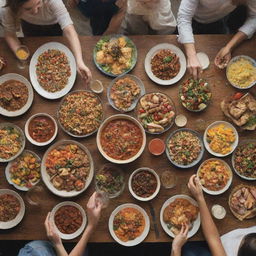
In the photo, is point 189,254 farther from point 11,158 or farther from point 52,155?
point 11,158

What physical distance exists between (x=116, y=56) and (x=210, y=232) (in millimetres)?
1937

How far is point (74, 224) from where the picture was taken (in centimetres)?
307

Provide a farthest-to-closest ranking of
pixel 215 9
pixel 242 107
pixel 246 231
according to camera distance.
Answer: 1. pixel 215 9
2. pixel 242 107
3. pixel 246 231

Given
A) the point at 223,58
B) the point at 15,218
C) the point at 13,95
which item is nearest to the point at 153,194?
the point at 15,218

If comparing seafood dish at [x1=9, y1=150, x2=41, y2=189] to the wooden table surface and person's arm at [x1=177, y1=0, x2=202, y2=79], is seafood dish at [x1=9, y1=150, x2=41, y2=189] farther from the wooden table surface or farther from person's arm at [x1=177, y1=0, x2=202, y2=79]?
person's arm at [x1=177, y1=0, x2=202, y2=79]

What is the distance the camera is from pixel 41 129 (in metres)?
3.26

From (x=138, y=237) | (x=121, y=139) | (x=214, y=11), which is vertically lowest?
(x=138, y=237)

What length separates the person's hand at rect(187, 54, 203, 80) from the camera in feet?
11.0

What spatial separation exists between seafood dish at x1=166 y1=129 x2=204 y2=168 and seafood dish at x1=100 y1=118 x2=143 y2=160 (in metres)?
0.31

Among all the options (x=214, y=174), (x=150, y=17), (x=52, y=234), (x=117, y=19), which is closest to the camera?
(x=52, y=234)

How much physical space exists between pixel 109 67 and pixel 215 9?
1324mm

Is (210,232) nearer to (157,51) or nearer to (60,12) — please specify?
(157,51)

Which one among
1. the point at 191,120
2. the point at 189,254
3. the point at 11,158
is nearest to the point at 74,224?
the point at 11,158

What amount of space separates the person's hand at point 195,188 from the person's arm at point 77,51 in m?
1.41
